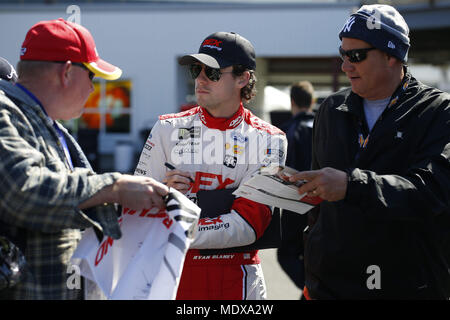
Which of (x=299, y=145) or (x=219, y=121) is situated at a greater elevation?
(x=219, y=121)

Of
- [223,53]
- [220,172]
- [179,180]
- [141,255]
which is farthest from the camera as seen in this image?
[223,53]

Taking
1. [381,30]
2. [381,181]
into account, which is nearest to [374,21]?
[381,30]

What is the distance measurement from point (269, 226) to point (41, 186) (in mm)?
1385

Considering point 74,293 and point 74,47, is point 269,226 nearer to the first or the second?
point 74,293

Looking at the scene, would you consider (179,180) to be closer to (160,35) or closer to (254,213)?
(254,213)

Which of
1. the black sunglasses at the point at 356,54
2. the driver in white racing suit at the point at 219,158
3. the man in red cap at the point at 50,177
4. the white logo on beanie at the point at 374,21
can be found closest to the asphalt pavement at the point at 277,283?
the driver in white racing suit at the point at 219,158

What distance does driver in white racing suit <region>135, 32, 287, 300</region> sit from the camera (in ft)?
8.62

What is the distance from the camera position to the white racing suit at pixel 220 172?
2619 millimetres

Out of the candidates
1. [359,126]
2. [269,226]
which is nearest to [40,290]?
[269,226]

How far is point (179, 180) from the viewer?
8.61ft

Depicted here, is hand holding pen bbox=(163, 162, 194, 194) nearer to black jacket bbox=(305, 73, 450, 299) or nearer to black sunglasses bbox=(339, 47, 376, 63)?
black jacket bbox=(305, 73, 450, 299)

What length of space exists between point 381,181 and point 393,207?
0.40ft

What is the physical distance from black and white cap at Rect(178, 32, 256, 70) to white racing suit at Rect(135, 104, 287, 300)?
0.28 meters

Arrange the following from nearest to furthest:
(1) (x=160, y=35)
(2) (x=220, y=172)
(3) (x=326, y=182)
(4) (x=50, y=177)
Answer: (4) (x=50, y=177) → (3) (x=326, y=182) → (2) (x=220, y=172) → (1) (x=160, y=35)
